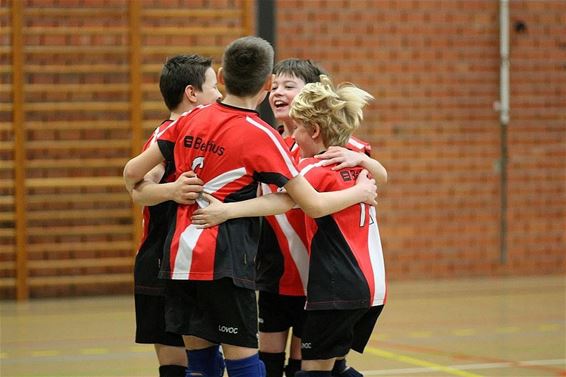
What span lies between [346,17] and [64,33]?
247 cm

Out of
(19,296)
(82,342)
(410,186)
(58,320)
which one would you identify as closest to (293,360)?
(82,342)

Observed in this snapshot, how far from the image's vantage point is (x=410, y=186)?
9297mm

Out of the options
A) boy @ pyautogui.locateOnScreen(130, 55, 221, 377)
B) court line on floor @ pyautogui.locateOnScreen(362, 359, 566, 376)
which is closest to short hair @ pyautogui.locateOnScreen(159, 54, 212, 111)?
boy @ pyautogui.locateOnScreen(130, 55, 221, 377)

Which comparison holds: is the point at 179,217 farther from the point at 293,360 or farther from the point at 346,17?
the point at 346,17

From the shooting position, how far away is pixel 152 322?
3.83 metres

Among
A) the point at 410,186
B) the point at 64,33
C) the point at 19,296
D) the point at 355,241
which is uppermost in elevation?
the point at 64,33

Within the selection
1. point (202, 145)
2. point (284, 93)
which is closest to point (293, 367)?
point (284, 93)

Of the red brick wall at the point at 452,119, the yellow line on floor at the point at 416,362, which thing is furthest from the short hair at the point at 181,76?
the red brick wall at the point at 452,119

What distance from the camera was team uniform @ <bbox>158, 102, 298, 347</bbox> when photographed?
3.27m

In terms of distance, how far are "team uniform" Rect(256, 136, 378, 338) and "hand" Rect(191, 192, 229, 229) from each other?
1.61 ft

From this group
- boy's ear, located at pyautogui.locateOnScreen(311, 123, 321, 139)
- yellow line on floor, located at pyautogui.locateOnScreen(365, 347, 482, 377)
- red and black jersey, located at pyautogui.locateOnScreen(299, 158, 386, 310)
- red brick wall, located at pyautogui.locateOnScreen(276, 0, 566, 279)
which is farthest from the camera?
red brick wall, located at pyautogui.locateOnScreen(276, 0, 566, 279)

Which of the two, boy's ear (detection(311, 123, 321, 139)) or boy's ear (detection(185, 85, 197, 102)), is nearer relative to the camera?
boy's ear (detection(311, 123, 321, 139))

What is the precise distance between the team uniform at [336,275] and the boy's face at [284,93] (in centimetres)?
50

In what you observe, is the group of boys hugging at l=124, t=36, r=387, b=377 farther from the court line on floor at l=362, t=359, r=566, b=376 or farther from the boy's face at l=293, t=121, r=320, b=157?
the court line on floor at l=362, t=359, r=566, b=376
